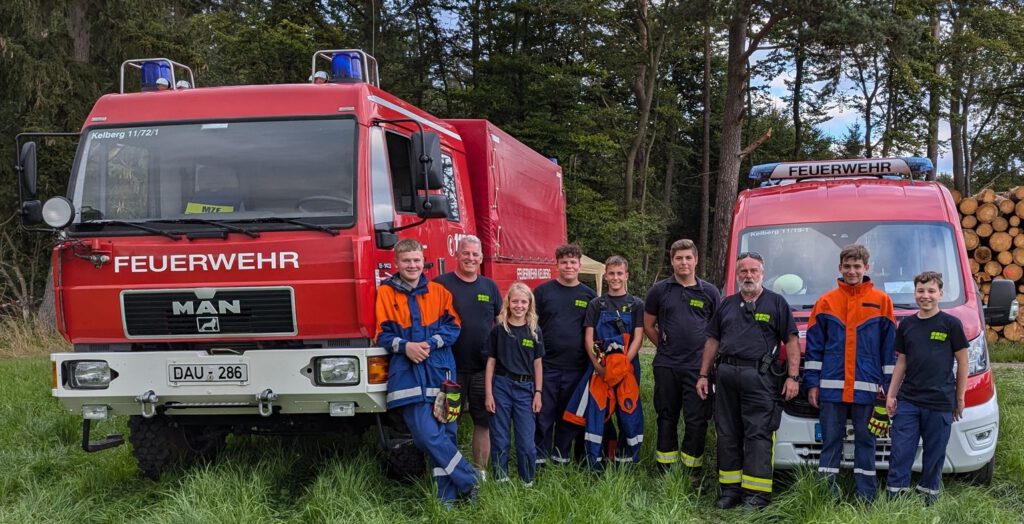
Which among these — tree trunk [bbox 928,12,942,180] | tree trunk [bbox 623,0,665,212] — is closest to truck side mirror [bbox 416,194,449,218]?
tree trunk [bbox 623,0,665,212]

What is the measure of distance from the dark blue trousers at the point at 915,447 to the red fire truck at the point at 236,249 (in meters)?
2.99

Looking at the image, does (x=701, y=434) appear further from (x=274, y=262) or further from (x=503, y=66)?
(x=503, y=66)

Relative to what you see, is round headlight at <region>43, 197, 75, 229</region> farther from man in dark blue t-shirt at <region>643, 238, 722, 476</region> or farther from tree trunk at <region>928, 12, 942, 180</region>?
tree trunk at <region>928, 12, 942, 180</region>

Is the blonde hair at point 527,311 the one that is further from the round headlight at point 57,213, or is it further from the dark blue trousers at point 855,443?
the round headlight at point 57,213

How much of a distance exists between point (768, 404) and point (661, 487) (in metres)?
0.83

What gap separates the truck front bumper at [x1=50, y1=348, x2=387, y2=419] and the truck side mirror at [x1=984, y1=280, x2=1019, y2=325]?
4182 millimetres

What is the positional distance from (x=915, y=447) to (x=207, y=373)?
165 inches

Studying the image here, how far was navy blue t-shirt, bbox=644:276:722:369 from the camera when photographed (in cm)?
546

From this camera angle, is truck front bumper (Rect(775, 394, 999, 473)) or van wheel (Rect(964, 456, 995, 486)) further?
van wheel (Rect(964, 456, 995, 486))

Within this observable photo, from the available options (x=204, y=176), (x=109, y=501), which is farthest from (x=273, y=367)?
(x=109, y=501)

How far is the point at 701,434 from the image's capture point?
17.8 ft

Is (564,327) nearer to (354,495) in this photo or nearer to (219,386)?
(354,495)

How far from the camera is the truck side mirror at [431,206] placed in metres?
5.05

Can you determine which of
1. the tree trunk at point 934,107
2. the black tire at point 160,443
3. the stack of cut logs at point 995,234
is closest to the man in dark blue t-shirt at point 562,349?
the black tire at point 160,443
